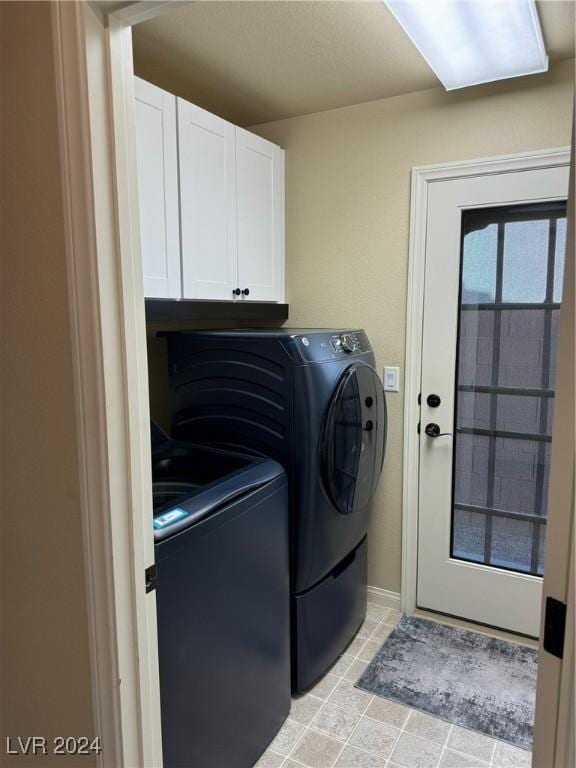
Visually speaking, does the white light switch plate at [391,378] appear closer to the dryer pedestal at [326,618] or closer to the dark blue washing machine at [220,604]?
the dryer pedestal at [326,618]

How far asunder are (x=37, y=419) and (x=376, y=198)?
1.90m

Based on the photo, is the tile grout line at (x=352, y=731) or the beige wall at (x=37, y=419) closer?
the beige wall at (x=37, y=419)

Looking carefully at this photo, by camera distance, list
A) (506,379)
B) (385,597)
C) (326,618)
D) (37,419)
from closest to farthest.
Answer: (37,419) < (326,618) < (506,379) < (385,597)

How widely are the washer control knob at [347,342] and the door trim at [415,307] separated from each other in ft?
1.31

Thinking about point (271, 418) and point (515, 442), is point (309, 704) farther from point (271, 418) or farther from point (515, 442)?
point (515, 442)

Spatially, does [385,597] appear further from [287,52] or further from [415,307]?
[287,52]

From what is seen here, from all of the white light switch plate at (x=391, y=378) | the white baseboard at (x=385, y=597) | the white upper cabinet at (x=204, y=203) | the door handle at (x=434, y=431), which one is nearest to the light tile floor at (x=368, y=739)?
the white baseboard at (x=385, y=597)

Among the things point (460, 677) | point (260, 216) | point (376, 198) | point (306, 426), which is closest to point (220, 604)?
point (306, 426)

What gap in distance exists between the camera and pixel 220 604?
1503mm

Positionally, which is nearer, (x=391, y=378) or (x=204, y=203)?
(x=204, y=203)

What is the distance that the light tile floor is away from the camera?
1.78 metres

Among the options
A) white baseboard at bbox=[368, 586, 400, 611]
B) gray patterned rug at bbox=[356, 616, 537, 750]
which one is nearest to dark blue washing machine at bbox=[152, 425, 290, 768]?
gray patterned rug at bbox=[356, 616, 537, 750]

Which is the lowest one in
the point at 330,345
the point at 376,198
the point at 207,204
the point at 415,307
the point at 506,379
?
the point at 506,379

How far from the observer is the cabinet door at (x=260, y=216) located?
233cm
